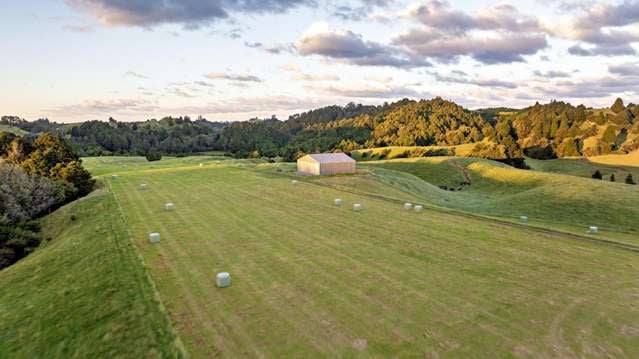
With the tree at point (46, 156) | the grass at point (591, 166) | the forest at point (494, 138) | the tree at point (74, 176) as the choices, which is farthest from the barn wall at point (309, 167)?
the grass at point (591, 166)

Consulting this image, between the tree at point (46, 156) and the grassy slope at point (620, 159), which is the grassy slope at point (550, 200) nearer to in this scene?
the grassy slope at point (620, 159)

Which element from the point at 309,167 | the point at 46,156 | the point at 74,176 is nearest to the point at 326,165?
the point at 309,167

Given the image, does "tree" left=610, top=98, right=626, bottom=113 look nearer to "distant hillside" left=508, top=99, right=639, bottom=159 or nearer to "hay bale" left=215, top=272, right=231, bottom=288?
"distant hillside" left=508, top=99, right=639, bottom=159

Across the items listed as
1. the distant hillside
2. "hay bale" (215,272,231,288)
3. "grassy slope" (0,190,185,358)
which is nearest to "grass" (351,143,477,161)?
the distant hillside

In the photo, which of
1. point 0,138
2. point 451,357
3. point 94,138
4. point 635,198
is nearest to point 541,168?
point 635,198

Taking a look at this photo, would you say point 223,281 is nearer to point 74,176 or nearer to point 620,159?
point 74,176
